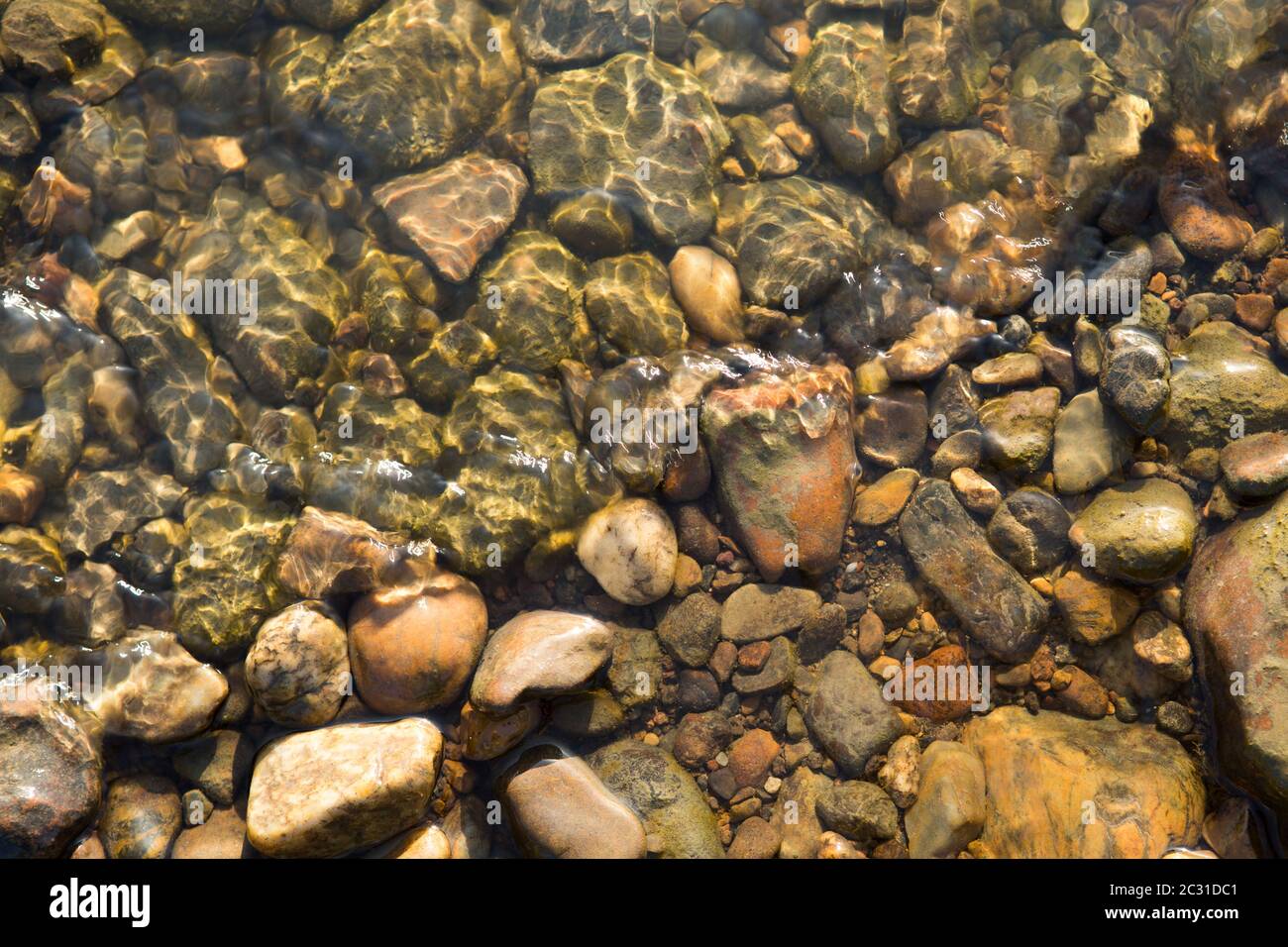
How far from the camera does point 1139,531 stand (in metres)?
5.40

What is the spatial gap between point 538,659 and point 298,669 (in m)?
1.63

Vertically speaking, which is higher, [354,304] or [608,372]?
[354,304]

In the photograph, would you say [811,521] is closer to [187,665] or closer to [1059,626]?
[1059,626]

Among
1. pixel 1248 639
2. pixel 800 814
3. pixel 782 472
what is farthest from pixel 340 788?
pixel 1248 639

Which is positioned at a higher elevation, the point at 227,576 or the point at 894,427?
the point at 894,427

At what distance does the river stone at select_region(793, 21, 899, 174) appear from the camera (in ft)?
21.7

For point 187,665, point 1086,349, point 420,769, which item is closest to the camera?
point 420,769

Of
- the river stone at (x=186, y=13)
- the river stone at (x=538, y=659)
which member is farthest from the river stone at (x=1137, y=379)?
the river stone at (x=186, y=13)

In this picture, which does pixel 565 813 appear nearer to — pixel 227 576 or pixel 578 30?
→ pixel 227 576

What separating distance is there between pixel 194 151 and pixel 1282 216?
8.93m

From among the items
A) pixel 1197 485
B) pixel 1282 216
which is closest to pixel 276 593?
pixel 1197 485

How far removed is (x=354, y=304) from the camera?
20.5 ft

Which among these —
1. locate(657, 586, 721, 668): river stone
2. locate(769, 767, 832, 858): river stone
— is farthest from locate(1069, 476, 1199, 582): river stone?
locate(657, 586, 721, 668): river stone
